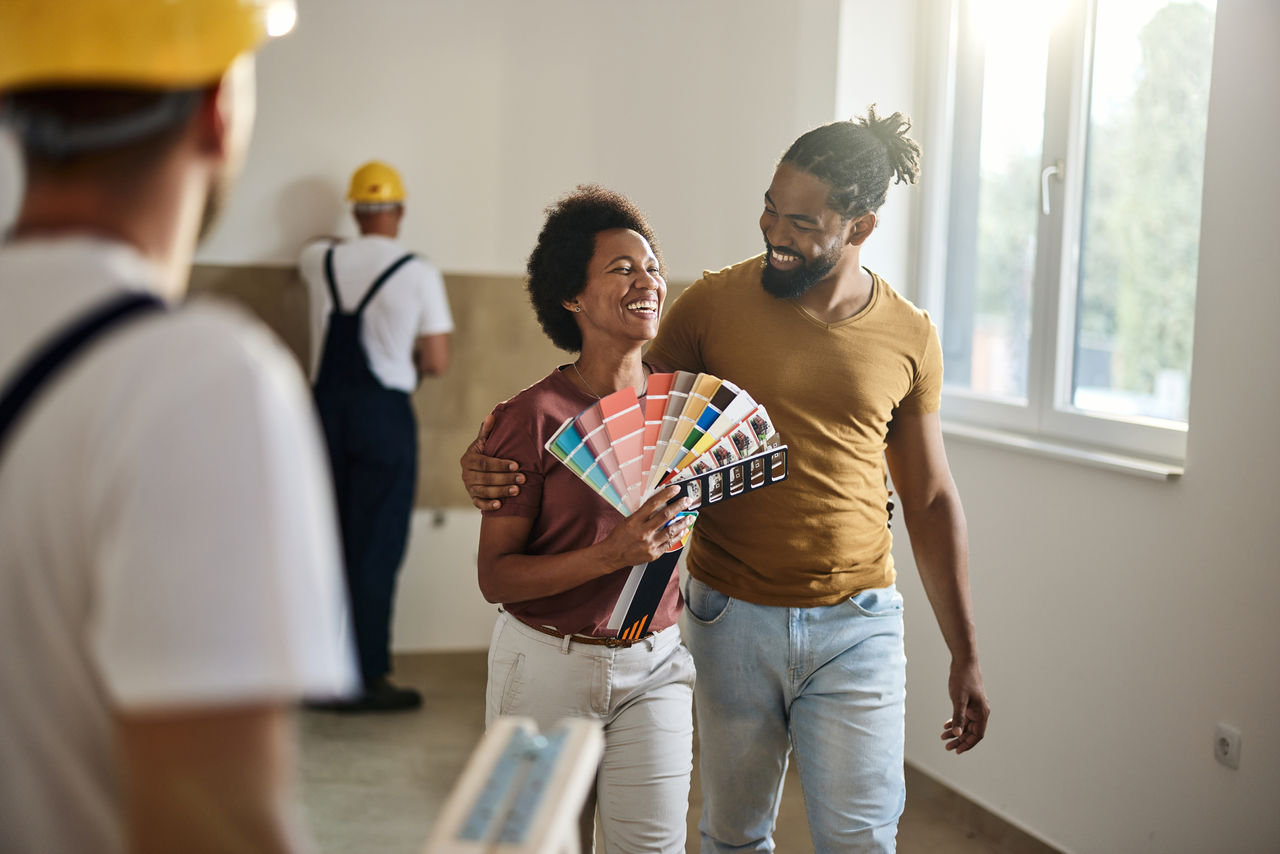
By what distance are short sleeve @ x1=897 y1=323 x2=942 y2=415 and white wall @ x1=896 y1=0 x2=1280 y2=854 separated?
88cm

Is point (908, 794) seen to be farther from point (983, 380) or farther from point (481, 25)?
point (481, 25)

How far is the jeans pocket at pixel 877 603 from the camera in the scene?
231 cm

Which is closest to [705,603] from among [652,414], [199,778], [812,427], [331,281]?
[812,427]

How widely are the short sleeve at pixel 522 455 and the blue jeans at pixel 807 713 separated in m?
0.51

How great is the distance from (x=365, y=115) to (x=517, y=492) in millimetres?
3629

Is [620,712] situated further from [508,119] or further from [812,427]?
[508,119]

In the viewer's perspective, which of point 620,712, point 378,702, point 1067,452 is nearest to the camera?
point 620,712

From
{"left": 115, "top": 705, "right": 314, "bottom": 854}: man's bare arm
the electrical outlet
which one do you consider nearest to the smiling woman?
{"left": 115, "top": 705, "right": 314, "bottom": 854}: man's bare arm

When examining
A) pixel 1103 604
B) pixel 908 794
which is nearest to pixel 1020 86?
pixel 1103 604

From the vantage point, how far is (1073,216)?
11.5ft

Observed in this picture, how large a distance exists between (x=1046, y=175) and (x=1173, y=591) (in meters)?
1.43

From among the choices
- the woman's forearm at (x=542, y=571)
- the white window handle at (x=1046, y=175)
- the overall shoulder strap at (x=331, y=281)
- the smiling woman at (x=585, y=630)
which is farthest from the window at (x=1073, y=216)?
the overall shoulder strap at (x=331, y=281)

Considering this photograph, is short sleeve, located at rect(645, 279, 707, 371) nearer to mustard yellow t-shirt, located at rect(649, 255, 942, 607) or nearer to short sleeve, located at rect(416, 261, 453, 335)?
mustard yellow t-shirt, located at rect(649, 255, 942, 607)

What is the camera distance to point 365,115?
203 inches
